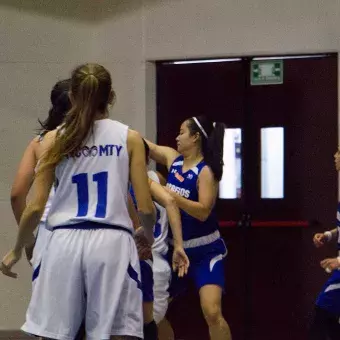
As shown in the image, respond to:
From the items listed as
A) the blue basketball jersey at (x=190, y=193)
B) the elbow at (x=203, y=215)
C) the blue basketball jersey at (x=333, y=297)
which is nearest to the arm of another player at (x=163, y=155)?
the blue basketball jersey at (x=190, y=193)

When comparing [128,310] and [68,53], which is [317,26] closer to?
[68,53]

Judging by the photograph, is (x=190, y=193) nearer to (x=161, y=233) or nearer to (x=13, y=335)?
(x=161, y=233)

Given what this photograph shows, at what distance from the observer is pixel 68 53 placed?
26.9 feet

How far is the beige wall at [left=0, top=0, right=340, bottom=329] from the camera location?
7930 mm

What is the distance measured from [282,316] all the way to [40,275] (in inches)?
167

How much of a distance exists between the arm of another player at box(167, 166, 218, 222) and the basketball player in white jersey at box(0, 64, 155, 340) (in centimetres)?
204

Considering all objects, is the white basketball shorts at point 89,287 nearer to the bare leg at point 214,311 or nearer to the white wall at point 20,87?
the bare leg at point 214,311

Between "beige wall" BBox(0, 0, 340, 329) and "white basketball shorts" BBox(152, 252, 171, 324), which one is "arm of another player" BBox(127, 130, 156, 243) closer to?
"white basketball shorts" BBox(152, 252, 171, 324)

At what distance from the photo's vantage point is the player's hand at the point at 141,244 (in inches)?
168

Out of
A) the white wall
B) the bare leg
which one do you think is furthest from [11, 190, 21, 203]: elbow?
the white wall

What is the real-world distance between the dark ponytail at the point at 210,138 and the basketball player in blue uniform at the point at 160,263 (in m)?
0.52

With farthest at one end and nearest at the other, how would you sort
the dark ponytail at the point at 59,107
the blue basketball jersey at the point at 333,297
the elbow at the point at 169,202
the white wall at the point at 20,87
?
1. the white wall at the point at 20,87
2. the blue basketball jersey at the point at 333,297
3. the elbow at the point at 169,202
4. the dark ponytail at the point at 59,107

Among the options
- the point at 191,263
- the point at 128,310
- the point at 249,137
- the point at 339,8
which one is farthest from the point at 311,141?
the point at 128,310

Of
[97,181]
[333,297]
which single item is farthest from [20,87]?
[97,181]
